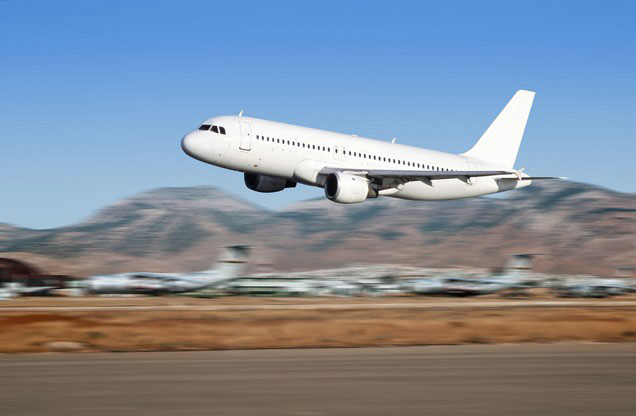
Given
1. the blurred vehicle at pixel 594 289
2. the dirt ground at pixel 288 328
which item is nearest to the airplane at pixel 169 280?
the dirt ground at pixel 288 328

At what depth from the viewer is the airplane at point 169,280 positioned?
7612 cm

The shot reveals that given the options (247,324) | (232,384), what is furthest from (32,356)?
(247,324)

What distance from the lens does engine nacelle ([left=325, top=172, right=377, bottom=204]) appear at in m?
57.2

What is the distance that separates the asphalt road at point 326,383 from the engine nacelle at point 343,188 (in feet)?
91.5

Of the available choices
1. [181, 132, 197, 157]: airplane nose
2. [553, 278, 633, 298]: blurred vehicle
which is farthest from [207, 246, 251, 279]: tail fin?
[553, 278, 633, 298]: blurred vehicle

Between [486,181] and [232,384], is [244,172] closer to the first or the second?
[486,181]

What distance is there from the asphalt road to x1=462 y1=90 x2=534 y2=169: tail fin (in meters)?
49.8

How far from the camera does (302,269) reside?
186 meters

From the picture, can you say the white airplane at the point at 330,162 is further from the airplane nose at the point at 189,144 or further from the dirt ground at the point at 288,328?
the dirt ground at the point at 288,328

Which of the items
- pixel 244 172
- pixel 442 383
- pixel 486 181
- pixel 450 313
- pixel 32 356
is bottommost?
pixel 32 356

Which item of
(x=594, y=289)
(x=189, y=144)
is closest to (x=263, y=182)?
(x=189, y=144)

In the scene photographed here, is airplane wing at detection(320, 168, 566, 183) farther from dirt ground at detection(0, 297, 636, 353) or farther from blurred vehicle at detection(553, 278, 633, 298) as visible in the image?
blurred vehicle at detection(553, 278, 633, 298)

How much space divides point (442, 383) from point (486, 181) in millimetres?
52911

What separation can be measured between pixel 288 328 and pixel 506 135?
46623mm
